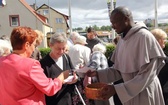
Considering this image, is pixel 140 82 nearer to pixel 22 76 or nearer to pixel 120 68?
pixel 120 68

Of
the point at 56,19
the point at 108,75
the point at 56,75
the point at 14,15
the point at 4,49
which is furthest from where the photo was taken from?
the point at 56,19

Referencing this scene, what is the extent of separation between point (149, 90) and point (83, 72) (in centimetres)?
78

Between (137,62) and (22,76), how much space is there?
102 cm

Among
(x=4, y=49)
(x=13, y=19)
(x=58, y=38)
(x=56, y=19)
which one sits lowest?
(x=4, y=49)

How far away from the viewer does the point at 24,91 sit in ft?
7.39

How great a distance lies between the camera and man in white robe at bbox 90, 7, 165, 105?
2.19m

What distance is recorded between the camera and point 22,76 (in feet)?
7.19

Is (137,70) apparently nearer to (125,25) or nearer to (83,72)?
(125,25)

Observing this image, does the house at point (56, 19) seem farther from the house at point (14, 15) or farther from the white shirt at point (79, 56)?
the white shirt at point (79, 56)

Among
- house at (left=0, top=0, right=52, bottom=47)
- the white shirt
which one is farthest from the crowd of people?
house at (left=0, top=0, right=52, bottom=47)

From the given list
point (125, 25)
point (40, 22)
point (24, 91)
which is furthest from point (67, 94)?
point (40, 22)

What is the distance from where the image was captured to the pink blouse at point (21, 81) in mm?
2203

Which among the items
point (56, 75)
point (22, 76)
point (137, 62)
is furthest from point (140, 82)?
point (56, 75)

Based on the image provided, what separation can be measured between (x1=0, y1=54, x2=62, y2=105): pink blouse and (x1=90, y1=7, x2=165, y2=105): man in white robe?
2.03 ft
